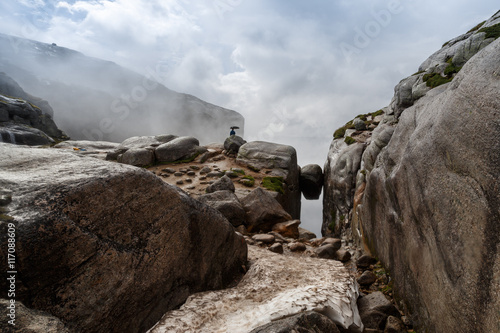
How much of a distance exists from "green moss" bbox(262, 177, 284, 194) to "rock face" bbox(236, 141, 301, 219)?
61cm

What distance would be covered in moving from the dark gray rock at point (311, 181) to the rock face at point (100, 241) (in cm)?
2210

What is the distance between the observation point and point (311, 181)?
85.6 ft

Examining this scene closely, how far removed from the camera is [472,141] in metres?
3.16

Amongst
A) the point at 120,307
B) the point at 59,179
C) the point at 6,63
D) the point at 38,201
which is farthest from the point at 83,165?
the point at 6,63

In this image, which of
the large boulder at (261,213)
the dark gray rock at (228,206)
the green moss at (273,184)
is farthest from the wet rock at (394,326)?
the green moss at (273,184)

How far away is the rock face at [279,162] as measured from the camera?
2289cm

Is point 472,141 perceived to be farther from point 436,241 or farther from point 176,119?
point 176,119

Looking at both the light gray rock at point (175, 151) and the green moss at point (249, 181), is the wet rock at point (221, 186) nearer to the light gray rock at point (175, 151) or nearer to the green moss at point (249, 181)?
the green moss at point (249, 181)

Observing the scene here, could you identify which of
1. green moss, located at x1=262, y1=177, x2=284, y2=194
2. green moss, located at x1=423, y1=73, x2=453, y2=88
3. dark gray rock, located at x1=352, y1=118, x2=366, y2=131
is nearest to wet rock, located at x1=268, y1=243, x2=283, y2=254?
green moss, located at x1=423, y1=73, x2=453, y2=88

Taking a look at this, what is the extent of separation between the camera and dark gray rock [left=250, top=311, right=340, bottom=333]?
9.91ft

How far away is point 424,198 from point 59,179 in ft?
17.1

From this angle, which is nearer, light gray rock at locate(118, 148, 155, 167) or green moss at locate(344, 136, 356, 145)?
green moss at locate(344, 136, 356, 145)

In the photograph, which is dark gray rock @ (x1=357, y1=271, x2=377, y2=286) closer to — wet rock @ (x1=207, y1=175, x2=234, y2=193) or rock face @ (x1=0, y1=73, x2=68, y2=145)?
wet rock @ (x1=207, y1=175, x2=234, y2=193)

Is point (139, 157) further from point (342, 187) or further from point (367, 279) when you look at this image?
point (367, 279)
